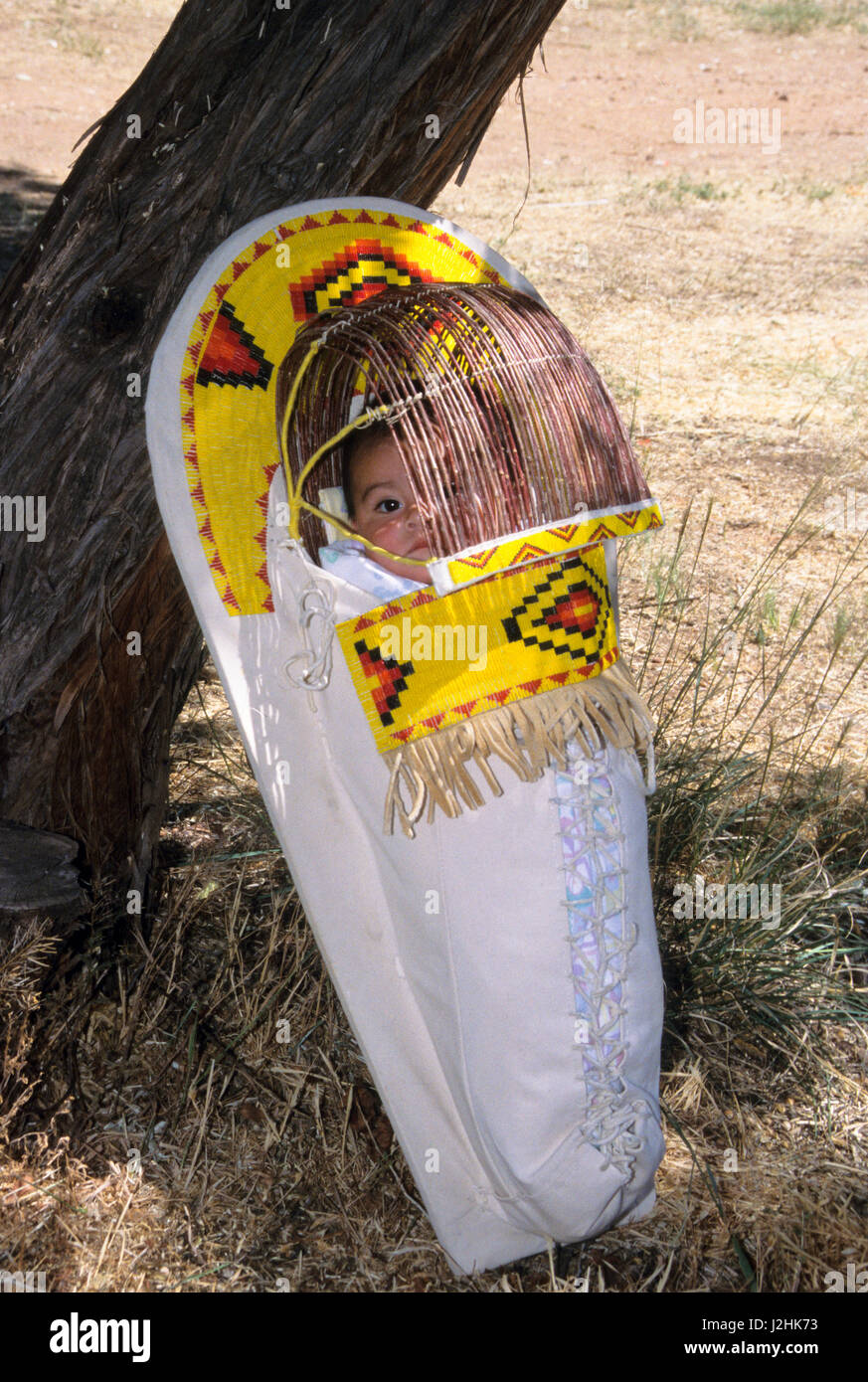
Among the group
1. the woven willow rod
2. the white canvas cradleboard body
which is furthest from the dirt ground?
the woven willow rod

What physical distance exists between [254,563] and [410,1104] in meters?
0.98

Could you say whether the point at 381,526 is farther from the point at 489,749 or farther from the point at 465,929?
the point at 465,929

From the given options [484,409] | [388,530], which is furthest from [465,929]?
[484,409]

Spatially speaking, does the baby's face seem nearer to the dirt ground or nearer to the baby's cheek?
the baby's cheek

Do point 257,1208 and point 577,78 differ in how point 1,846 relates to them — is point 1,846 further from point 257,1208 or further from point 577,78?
point 577,78

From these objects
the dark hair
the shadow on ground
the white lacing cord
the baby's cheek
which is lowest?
the white lacing cord

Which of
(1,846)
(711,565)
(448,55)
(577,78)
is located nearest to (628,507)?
(448,55)

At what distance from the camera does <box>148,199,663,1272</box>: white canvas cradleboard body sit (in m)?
1.94

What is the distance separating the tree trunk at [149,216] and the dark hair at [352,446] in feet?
1.20

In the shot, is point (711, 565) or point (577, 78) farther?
point (577, 78)

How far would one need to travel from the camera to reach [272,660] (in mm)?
2080

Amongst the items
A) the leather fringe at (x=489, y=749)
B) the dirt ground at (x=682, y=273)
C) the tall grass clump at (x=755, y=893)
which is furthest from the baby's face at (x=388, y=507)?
the dirt ground at (x=682, y=273)

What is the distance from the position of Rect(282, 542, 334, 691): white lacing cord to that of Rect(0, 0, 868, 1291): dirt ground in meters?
0.90

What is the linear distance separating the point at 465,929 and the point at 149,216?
135cm
